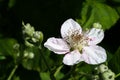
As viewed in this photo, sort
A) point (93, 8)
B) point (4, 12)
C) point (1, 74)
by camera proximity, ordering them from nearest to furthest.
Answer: point (93, 8), point (1, 74), point (4, 12)

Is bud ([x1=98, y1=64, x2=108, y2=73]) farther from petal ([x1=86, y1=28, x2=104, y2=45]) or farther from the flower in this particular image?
petal ([x1=86, y1=28, x2=104, y2=45])

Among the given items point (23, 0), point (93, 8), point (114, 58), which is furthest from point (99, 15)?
point (23, 0)

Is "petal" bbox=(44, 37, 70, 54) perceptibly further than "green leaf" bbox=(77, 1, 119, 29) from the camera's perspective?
No

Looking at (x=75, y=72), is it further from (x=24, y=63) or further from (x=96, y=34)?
(x=24, y=63)

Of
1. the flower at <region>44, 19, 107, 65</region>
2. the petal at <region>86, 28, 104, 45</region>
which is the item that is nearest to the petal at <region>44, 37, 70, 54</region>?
the flower at <region>44, 19, 107, 65</region>

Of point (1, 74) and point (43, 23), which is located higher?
point (43, 23)

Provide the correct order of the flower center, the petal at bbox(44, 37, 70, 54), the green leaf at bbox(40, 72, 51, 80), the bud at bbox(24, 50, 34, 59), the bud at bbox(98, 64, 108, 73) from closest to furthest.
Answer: the bud at bbox(98, 64, 108, 73) → the petal at bbox(44, 37, 70, 54) → the flower center → the bud at bbox(24, 50, 34, 59) → the green leaf at bbox(40, 72, 51, 80)
